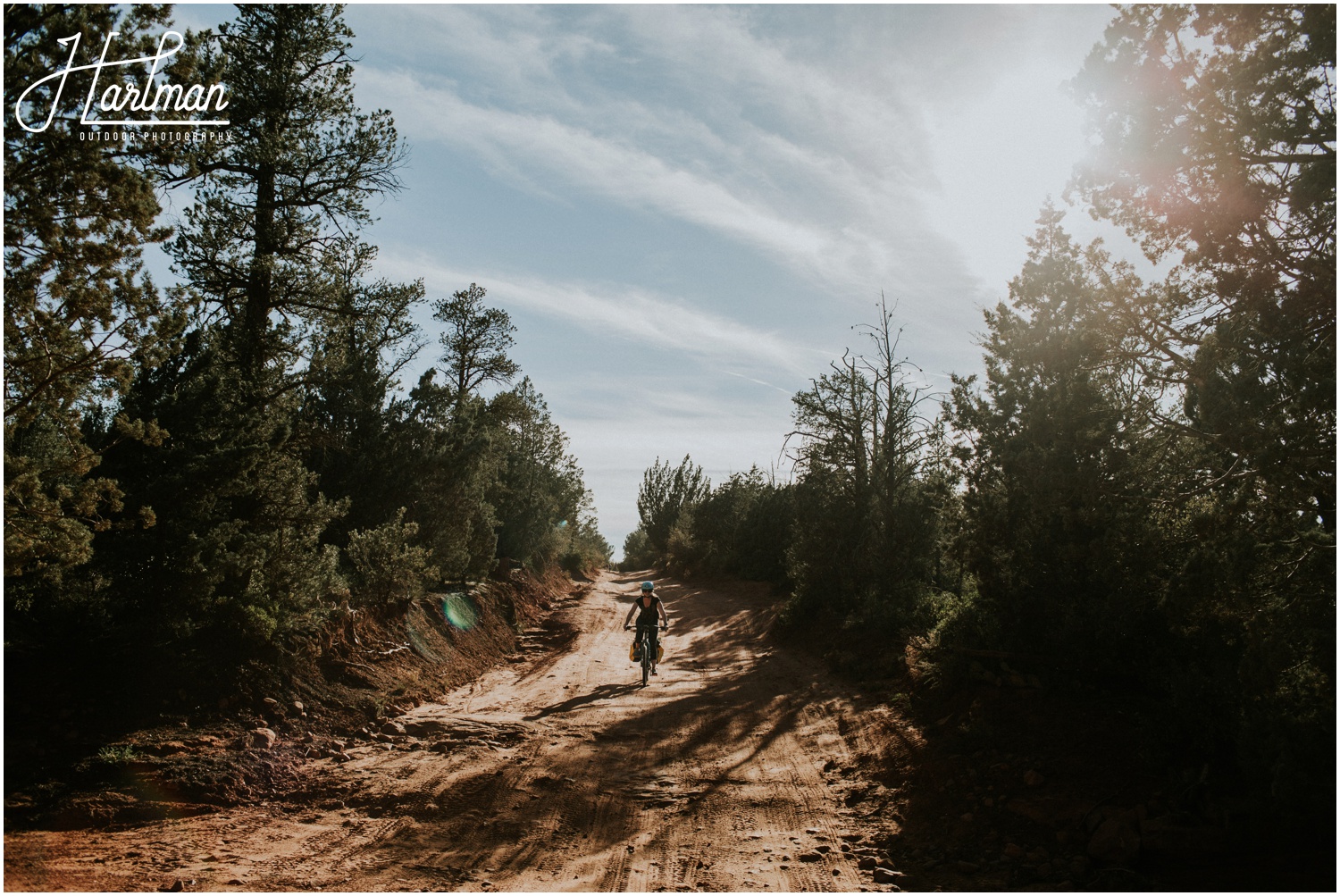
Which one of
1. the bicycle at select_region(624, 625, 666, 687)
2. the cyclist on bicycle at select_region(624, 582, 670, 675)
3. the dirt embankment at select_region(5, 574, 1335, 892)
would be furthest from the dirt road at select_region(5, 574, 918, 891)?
the cyclist on bicycle at select_region(624, 582, 670, 675)

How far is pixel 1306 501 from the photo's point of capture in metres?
5.13

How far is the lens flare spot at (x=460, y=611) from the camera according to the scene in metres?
14.0

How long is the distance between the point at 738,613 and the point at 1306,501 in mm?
17810

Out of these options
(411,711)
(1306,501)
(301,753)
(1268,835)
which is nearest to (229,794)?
(301,753)

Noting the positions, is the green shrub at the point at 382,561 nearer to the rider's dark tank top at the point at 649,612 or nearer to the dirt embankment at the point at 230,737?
the dirt embankment at the point at 230,737

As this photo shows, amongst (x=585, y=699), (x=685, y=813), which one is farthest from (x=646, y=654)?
(x=685, y=813)

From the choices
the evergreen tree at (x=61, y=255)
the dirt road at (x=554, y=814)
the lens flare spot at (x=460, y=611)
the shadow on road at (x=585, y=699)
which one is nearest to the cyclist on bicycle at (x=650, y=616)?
the shadow on road at (x=585, y=699)

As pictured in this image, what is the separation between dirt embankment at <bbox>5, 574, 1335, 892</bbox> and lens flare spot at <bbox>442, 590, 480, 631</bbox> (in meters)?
4.71

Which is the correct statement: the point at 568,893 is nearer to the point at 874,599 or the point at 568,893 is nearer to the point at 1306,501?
the point at 1306,501

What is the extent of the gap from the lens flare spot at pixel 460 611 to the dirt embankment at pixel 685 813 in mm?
4705

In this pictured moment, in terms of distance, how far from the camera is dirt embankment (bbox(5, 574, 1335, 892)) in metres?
4.76

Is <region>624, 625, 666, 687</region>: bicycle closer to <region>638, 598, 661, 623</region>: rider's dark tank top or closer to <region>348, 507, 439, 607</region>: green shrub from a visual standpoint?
<region>638, 598, 661, 623</region>: rider's dark tank top

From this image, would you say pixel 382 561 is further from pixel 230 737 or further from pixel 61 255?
pixel 61 255

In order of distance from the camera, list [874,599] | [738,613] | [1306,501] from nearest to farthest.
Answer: [1306,501] < [874,599] < [738,613]
